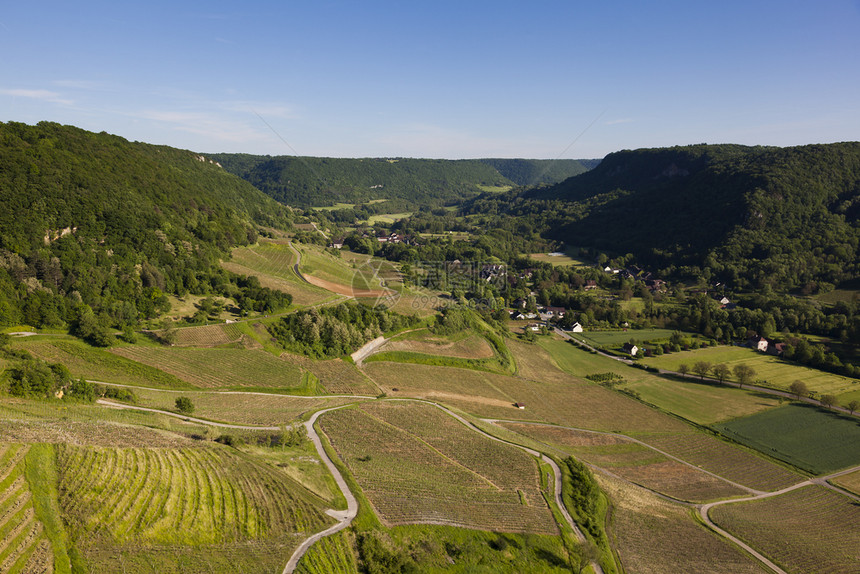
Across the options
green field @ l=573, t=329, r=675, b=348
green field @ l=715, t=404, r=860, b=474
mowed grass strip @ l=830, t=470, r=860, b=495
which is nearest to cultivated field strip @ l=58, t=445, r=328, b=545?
mowed grass strip @ l=830, t=470, r=860, b=495

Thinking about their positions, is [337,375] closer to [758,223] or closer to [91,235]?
[91,235]

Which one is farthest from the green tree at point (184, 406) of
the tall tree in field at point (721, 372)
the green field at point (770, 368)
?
the tall tree in field at point (721, 372)

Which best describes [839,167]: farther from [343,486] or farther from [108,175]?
[108,175]

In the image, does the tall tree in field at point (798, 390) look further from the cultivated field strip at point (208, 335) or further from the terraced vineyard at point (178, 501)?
the cultivated field strip at point (208, 335)

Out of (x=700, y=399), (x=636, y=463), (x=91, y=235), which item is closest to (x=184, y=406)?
(x=91, y=235)

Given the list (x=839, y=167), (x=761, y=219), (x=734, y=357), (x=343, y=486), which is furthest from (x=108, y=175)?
(x=839, y=167)

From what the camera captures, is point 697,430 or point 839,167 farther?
point 839,167

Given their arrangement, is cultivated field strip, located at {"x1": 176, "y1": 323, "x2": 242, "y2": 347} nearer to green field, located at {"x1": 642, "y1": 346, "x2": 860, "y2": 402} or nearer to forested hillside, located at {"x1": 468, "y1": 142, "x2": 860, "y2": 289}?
green field, located at {"x1": 642, "y1": 346, "x2": 860, "y2": 402}
